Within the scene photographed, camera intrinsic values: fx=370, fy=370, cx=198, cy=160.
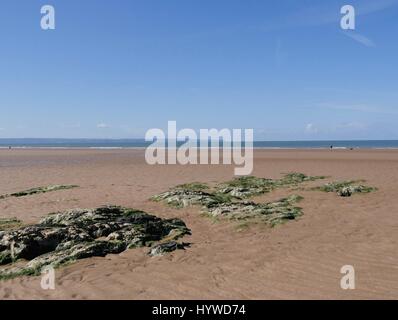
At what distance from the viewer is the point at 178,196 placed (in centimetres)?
1559

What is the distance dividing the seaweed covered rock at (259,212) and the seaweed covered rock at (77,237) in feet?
5.79

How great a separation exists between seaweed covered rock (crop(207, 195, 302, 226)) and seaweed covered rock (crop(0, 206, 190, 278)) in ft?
5.79

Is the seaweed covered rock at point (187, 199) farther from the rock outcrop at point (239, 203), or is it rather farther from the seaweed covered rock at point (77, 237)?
the seaweed covered rock at point (77, 237)

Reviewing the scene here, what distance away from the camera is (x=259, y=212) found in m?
12.6

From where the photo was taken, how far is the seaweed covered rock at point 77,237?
28.0 feet

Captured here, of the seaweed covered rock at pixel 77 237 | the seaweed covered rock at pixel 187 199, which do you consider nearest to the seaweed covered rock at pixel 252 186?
the seaweed covered rock at pixel 187 199

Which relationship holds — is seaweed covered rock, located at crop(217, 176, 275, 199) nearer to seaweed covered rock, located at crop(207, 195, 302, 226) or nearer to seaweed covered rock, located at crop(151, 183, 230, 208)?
seaweed covered rock, located at crop(151, 183, 230, 208)

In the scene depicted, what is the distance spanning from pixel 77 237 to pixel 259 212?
6.02 metres

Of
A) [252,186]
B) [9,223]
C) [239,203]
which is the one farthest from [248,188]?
[9,223]

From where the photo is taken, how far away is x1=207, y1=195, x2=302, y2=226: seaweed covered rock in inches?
471

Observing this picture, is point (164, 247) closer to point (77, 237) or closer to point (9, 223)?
point (77, 237)
